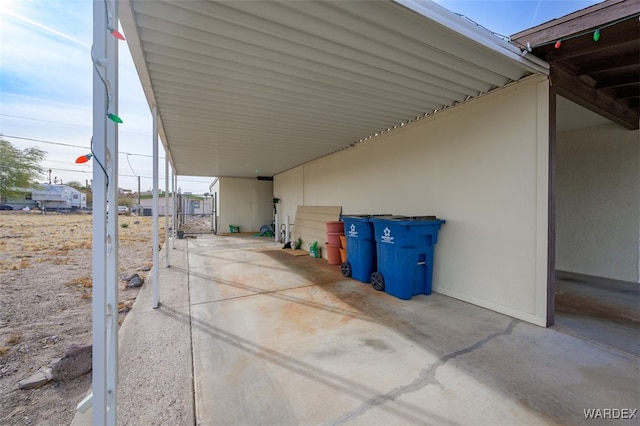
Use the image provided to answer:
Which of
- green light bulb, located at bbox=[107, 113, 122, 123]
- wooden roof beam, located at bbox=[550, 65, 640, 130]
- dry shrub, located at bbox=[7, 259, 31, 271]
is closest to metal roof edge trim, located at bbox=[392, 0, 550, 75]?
wooden roof beam, located at bbox=[550, 65, 640, 130]

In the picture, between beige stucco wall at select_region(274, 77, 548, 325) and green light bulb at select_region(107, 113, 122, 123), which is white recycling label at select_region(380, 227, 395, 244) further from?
green light bulb at select_region(107, 113, 122, 123)

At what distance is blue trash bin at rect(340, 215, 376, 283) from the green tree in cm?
1565

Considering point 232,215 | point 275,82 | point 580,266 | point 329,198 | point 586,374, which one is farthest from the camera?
point 232,215

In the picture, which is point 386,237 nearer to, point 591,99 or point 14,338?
point 591,99

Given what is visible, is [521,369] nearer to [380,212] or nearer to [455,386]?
[455,386]

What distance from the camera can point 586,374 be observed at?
1.98 meters

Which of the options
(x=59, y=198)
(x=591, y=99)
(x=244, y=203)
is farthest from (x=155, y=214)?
(x=59, y=198)

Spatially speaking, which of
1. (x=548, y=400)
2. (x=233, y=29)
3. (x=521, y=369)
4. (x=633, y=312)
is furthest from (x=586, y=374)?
(x=233, y=29)

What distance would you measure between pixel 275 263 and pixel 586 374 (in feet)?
16.6

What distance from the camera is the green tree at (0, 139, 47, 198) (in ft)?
39.3

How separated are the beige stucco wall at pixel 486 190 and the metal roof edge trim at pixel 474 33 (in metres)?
0.33

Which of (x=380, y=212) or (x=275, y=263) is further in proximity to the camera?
(x=275, y=263)

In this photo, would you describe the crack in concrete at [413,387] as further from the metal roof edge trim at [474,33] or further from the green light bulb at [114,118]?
the metal roof edge trim at [474,33]

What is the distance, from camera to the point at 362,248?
4508 millimetres
